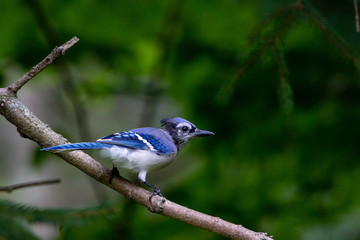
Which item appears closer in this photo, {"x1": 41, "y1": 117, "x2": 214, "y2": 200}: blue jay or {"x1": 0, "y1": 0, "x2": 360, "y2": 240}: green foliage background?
{"x1": 41, "y1": 117, "x2": 214, "y2": 200}: blue jay

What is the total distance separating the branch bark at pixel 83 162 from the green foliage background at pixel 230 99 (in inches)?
49.3

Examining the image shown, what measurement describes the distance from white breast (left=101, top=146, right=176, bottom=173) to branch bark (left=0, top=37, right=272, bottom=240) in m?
0.24

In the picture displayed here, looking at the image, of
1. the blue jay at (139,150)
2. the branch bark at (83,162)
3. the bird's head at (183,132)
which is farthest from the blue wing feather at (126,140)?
the bird's head at (183,132)

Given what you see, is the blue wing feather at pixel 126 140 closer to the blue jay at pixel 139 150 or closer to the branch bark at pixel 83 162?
the blue jay at pixel 139 150

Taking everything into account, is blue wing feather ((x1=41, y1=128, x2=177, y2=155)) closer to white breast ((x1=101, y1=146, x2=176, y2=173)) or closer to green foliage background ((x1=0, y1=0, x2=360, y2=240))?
white breast ((x1=101, y1=146, x2=176, y2=173))

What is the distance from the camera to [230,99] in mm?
3428

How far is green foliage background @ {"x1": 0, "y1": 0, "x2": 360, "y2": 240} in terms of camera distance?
3.27 m

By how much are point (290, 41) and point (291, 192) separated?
1.19 metres

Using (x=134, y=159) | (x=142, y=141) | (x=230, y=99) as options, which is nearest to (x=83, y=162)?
(x=134, y=159)

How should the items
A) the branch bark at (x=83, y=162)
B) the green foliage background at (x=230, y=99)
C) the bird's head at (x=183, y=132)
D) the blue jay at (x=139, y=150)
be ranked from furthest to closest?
the green foliage background at (x=230, y=99), the bird's head at (x=183, y=132), the blue jay at (x=139, y=150), the branch bark at (x=83, y=162)

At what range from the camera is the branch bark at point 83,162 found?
1903mm

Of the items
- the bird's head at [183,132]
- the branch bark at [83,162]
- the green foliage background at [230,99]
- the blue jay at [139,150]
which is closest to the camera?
the branch bark at [83,162]

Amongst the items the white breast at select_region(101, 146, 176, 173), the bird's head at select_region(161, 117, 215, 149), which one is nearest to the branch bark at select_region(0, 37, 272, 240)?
the white breast at select_region(101, 146, 176, 173)

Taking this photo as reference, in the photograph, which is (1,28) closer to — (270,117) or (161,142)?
(161,142)
